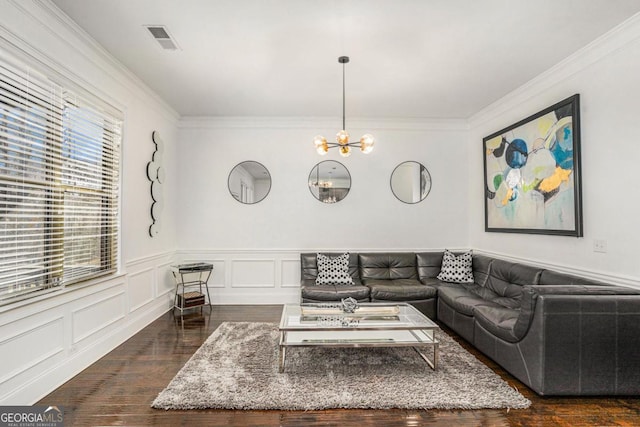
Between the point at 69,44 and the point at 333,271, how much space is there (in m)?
3.73

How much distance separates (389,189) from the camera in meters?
5.44

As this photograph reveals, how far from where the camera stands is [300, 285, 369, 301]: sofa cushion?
4246 mm

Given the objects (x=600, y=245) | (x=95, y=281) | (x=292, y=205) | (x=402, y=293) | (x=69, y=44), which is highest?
(x=69, y=44)

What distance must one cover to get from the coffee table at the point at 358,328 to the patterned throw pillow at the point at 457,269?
148 centimetres

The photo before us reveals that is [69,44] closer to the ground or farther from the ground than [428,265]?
farther from the ground

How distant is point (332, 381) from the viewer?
2697 millimetres

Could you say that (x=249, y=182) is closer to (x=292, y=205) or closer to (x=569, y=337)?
(x=292, y=205)

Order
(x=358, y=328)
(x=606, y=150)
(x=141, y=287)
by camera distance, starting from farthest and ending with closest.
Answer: (x=141, y=287)
(x=606, y=150)
(x=358, y=328)

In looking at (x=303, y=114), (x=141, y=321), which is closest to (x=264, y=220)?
(x=303, y=114)

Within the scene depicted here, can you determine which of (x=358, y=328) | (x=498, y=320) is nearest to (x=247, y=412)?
(x=358, y=328)

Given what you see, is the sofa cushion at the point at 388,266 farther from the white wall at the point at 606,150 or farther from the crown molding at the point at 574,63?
the crown molding at the point at 574,63

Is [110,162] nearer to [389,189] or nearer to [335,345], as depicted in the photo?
[335,345]

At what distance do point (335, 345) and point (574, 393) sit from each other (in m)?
1.77

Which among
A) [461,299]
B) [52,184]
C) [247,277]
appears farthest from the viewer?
[247,277]
